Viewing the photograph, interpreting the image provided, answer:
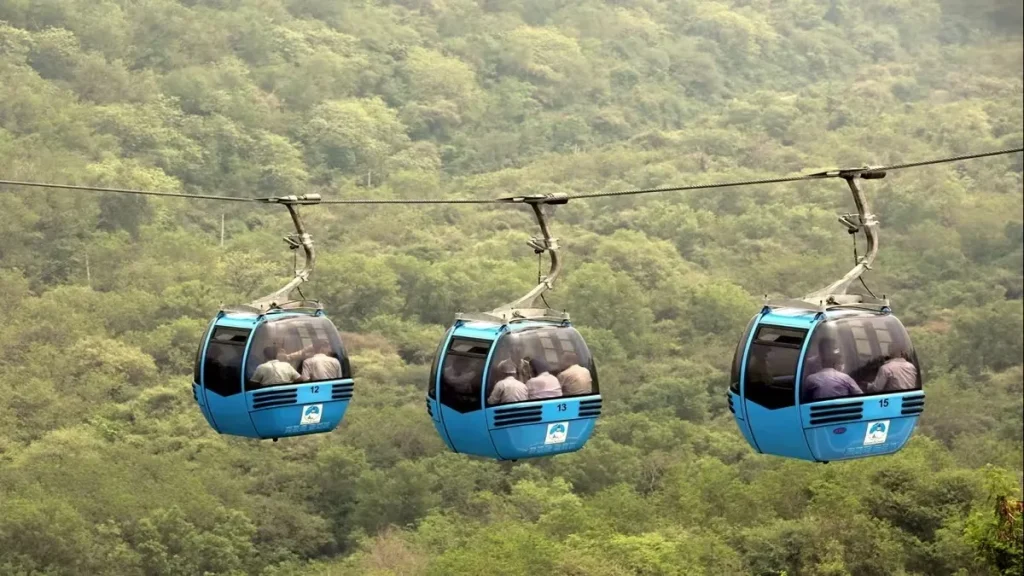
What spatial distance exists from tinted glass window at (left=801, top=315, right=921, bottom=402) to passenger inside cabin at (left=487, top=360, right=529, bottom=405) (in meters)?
2.14

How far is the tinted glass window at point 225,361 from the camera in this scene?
12.4 metres

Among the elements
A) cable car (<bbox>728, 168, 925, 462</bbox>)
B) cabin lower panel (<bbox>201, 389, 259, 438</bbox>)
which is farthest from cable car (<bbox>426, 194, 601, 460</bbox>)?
cabin lower panel (<bbox>201, 389, 259, 438</bbox>)

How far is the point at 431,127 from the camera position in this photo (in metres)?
66.2

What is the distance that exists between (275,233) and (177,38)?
1269 cm

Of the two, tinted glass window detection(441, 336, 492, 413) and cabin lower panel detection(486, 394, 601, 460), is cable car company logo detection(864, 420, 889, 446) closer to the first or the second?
cabin lower panel detection(486, 394, 601, 460)

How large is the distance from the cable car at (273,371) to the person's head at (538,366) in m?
1.89

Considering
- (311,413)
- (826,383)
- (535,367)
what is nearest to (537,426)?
(535,367)

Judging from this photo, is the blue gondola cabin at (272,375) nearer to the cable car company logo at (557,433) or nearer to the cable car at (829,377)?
the cable car company logo at (557,433)

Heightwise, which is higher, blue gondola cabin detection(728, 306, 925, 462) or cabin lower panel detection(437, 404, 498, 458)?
blue gondola cabin detection(728, 306, 925, 462)

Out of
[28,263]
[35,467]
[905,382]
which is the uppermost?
[905,382]

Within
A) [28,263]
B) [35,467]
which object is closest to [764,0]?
[28,263]

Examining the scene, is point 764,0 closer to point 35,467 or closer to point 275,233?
point 275,233

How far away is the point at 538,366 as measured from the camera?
37.4 ft

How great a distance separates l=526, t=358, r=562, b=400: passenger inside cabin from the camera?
1140 cm
